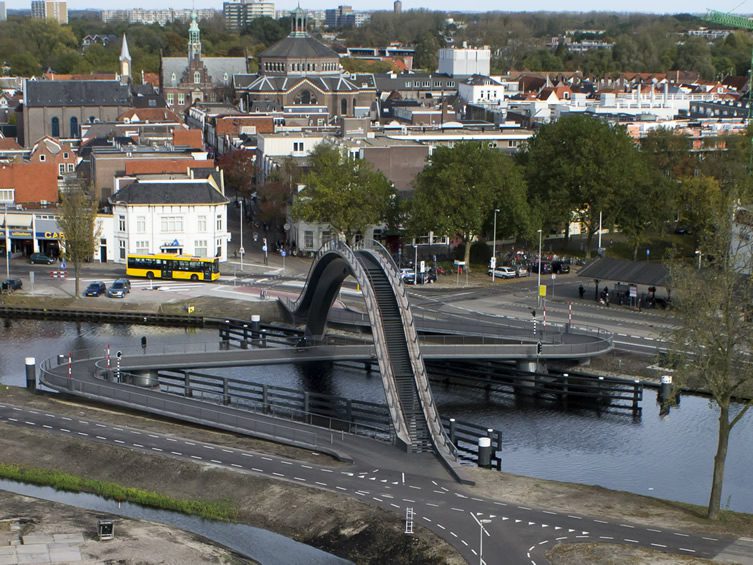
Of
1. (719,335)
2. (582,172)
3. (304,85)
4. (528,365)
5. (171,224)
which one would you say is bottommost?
(528,365)

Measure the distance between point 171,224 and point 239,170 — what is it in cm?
2188

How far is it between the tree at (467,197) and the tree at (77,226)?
19.2 meters

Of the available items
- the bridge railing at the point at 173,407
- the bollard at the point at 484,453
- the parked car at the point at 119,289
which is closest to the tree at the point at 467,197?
the parked car at the point at 119,289

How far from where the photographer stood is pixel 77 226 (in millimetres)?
77188

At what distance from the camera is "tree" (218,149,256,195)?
10494 centimetres

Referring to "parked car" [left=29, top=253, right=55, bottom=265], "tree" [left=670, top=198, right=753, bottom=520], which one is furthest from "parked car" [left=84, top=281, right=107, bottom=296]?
"tree" [left=670, top=198, right=753, bottom=520]

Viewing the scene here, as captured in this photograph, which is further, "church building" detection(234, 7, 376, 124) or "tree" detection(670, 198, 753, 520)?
"church building" detection(234, 7, 376, 124)

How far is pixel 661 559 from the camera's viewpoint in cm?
3756

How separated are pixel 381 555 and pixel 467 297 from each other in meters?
38.4

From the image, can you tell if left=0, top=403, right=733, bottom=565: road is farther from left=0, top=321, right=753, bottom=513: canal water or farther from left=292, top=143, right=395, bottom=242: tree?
left=292, top=143, right=395, bottom=242: tree

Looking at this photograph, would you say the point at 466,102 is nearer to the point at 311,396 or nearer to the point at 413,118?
the point at 413,118

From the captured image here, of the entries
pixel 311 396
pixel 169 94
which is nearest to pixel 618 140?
pixel 311 396

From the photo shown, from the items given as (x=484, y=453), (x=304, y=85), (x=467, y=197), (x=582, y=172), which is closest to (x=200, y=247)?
(x=467, y=197)

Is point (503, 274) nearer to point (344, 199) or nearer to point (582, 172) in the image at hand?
point (582, 172)
